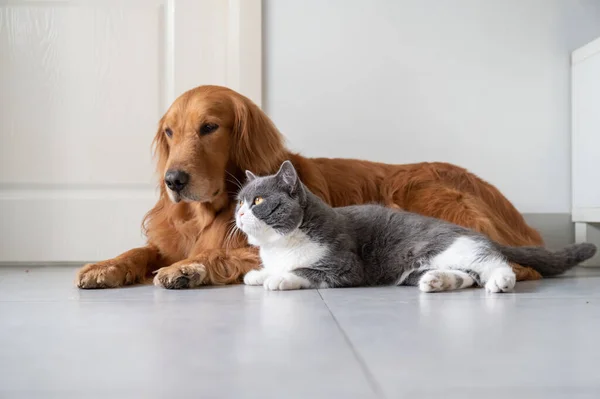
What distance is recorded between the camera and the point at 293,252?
177 centimetres

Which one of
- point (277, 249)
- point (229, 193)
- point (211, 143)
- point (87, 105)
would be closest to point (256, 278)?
point (277, 249)

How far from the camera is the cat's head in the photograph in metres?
1.75

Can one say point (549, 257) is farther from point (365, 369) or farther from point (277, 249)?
point (365, 369)

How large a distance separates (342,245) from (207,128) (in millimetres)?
586

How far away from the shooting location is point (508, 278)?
1.59 metres

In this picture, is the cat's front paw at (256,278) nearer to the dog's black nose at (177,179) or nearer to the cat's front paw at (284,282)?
the cat's front paw at (284,282)

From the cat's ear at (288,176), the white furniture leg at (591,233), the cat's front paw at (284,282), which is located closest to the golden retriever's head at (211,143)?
the cat's ear at (288,176)

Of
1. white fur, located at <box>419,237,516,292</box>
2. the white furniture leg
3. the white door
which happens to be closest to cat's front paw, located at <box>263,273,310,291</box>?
white fur, located at <box>419,237,516,292</box>

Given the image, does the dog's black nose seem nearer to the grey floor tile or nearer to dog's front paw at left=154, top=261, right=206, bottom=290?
dog's front paw at left=154, top=261, right=206, bottom=290

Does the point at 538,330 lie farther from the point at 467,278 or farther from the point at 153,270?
the point at 153,270

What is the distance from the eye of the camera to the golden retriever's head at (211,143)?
1884 millimetres

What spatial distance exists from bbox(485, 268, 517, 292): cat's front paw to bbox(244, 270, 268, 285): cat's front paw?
0.62m

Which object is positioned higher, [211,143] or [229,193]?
[211,143]

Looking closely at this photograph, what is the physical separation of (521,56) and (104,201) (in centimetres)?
187
